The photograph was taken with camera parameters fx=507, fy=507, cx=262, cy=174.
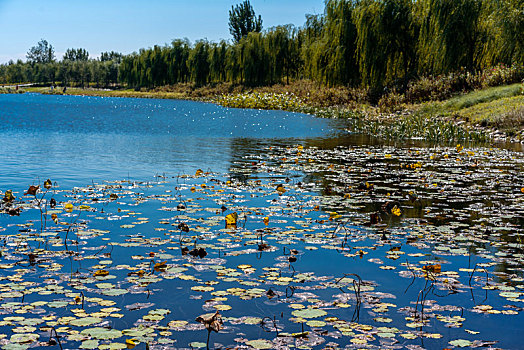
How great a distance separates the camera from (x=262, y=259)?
5.90m

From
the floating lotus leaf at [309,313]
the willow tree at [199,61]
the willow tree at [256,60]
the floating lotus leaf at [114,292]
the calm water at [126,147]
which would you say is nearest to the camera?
the floating lotus leaf at [309,313]

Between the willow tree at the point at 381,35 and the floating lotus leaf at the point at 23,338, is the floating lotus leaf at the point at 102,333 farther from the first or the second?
the willow tree at the point at 381,35

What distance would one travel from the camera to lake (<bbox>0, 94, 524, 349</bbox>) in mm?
4066

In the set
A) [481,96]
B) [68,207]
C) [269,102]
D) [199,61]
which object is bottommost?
[68,207]

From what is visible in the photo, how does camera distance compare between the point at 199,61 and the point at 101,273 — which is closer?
the point at 101,273

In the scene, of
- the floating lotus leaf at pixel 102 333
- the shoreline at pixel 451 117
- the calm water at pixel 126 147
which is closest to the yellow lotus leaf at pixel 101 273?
the floating lotus leaf at pixel 102 333

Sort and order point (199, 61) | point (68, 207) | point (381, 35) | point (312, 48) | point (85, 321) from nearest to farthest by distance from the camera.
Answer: point (85, 321) → point (68, 207) → point (381, 35) → point (312, 48) → point (199, 61)

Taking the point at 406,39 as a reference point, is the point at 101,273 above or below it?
below

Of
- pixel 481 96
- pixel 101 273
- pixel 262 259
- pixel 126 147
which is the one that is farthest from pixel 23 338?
pixel 481 96

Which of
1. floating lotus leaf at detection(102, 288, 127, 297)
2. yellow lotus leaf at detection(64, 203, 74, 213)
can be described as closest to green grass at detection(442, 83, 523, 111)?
yellow lotus leaf at detection(64, 203, 74, 213)

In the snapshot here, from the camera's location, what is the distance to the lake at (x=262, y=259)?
4.07 m

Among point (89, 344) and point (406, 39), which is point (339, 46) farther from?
point (89, 344)

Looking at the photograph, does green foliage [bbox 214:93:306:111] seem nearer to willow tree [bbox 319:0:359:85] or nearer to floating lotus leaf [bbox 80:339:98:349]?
willow tree [bbox 319:0:359:85]

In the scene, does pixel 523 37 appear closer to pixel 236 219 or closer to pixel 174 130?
pixel 174 130
